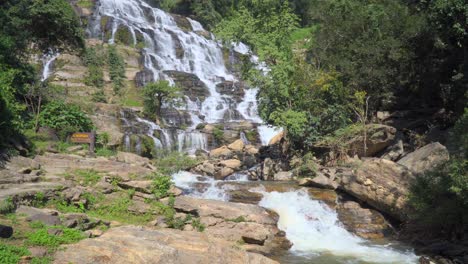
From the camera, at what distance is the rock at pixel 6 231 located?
26.4 feet

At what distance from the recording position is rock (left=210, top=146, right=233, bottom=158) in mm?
26316

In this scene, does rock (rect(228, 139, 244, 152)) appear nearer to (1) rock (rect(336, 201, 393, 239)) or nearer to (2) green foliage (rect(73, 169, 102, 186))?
(1) rock (rect(336, 201, 393, 239))

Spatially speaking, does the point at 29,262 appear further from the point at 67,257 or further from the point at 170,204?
the point at 170,204

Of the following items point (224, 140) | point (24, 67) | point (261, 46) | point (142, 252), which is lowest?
point (142, 252)

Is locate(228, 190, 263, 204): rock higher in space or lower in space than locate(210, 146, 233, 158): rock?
lower

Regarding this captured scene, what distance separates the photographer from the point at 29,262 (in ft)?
24.0

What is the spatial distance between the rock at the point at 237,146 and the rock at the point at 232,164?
3.47 metres

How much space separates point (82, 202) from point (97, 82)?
89.3 ft

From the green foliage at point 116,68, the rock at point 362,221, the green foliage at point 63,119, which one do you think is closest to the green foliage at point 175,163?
the green foliage at point 63,119

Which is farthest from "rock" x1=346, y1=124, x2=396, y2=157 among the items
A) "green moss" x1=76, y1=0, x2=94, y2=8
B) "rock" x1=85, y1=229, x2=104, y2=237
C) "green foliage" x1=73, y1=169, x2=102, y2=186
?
"green moss" x1=76, y1=0, x2=94, y2=8

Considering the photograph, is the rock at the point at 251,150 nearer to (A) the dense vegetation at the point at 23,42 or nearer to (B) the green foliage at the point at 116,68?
(A) the dense vegetation at the point at 23,42

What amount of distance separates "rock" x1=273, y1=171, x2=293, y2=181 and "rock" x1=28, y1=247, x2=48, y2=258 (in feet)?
49.4

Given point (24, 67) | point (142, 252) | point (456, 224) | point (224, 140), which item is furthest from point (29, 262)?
point (224, 140)

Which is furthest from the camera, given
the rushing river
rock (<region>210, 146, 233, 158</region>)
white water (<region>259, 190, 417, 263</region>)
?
rock (<region>210, 146, 233, 158</region>)
